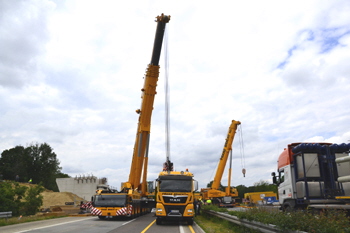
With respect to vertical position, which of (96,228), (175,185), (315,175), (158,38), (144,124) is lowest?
(96,228)

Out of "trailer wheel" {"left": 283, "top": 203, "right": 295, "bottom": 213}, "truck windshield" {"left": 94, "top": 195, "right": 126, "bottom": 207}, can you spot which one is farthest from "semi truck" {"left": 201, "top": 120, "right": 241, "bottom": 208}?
"trailer wheel" {"left": 283, "top": 203, "right": 295, "bottom": 213}

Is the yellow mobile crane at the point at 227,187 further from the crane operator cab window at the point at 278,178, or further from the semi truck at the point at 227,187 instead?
the crane operator cab window at the point at 278,178

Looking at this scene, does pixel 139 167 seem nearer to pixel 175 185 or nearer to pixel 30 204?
pixel 175 185

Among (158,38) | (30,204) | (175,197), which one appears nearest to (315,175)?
(175,197)

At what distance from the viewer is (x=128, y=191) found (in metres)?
22.2

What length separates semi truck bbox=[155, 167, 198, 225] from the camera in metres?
17.5

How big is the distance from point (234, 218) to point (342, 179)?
4.40 meters

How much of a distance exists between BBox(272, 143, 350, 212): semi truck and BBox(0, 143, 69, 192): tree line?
80.1 m

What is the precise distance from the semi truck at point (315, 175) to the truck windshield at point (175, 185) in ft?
20.3

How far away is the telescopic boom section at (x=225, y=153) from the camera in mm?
34594

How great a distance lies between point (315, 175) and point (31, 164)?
8478 centimetres

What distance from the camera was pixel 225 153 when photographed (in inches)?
1380

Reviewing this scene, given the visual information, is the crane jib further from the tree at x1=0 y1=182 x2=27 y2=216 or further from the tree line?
the tree line

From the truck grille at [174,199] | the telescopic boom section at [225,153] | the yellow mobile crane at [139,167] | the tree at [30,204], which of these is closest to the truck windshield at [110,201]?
the yellow mobile crane at [139,167]
